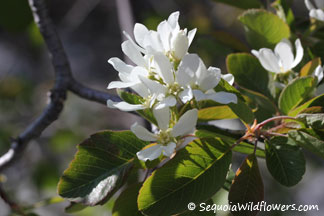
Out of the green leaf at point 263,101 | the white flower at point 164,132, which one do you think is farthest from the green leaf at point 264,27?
the white flower at point 164,132

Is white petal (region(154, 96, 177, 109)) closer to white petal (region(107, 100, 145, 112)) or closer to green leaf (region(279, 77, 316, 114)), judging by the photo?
white petal (region(107, 100, 145, 112))

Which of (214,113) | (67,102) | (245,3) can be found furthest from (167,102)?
(67,102)

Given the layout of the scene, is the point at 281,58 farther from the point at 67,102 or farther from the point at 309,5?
the point at 67,102

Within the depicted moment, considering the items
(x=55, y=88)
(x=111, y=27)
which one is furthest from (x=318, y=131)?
(x=111, y=27)

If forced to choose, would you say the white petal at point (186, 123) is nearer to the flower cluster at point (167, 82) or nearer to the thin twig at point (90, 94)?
the flower cluster at point (167, 82)

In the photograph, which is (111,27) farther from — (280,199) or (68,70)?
(68,70)

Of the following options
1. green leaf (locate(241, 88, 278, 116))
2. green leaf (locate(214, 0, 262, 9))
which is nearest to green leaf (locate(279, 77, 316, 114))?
green leaf (locate(241, 88, 278, 116))

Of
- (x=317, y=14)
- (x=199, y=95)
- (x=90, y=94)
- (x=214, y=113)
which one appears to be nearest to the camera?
(x=199, y=95)
